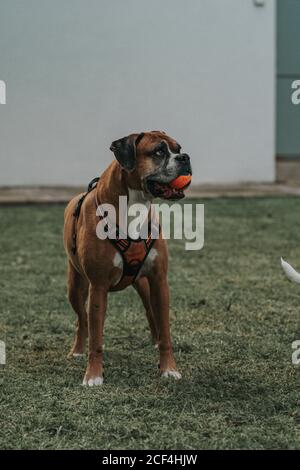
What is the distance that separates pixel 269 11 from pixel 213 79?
114cm

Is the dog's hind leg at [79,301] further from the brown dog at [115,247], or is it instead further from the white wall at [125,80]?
the white wall at [125,80]

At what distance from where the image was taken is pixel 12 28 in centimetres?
1004

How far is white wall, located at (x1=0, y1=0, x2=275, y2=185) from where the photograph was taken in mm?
10156

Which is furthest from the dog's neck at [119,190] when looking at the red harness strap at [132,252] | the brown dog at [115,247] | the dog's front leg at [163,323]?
the dog's front leg at [163,323]

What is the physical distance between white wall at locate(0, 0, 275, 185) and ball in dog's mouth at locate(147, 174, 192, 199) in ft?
23.5

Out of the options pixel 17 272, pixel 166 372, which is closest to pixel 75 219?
pixel 166 372

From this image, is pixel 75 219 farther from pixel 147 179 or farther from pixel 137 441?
pixel 137 441

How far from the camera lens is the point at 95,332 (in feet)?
11.6

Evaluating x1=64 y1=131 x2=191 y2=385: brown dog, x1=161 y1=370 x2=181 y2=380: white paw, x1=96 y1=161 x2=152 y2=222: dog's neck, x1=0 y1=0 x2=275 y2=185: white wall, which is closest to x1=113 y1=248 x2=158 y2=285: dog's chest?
x1=64 y1=131 x2=191 y2=385: brown dog

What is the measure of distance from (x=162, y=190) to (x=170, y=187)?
0.12 ft

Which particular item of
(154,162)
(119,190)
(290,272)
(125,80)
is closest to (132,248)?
(119,190)

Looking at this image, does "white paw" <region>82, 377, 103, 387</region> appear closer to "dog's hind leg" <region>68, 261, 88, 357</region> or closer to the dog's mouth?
"dog's hind leg" <region>68, 261, 88, 357</region>

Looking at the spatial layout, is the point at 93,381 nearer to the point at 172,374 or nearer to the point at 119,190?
the point at 172,374

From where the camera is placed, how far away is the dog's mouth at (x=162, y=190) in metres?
3.35
